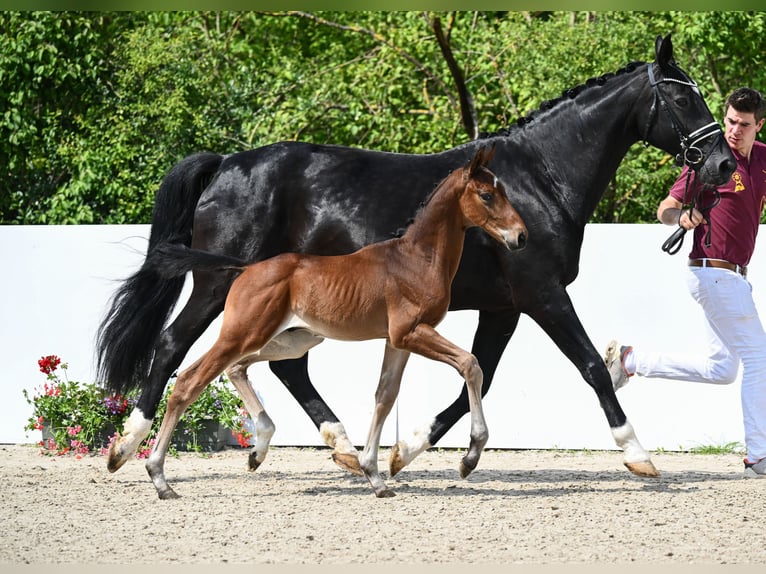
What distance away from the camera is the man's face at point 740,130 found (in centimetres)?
596

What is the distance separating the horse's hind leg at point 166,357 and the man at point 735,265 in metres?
2.46

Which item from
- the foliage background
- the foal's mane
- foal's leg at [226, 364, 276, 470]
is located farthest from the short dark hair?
the foliage background

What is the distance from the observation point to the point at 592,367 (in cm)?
553

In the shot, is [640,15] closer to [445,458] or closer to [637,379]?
[637,379]

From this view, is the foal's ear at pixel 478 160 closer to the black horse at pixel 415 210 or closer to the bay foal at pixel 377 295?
the bay foal at pixel 377 295

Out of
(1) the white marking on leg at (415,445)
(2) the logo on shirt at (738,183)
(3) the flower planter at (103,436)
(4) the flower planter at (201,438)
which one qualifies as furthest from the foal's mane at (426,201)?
(3) the flower planter at (103,436)

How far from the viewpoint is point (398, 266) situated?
17.5 feet

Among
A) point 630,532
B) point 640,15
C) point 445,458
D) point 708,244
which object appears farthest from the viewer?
point 640,15

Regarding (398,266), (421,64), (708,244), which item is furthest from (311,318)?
(421,64)

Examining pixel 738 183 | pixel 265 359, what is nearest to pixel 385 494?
pixel 265 359

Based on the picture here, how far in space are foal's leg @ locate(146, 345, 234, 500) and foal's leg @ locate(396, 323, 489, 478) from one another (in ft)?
3.09

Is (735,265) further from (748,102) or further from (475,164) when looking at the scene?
(475,164)

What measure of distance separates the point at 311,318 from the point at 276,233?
963 mm

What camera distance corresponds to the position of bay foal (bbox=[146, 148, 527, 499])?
5188mm
